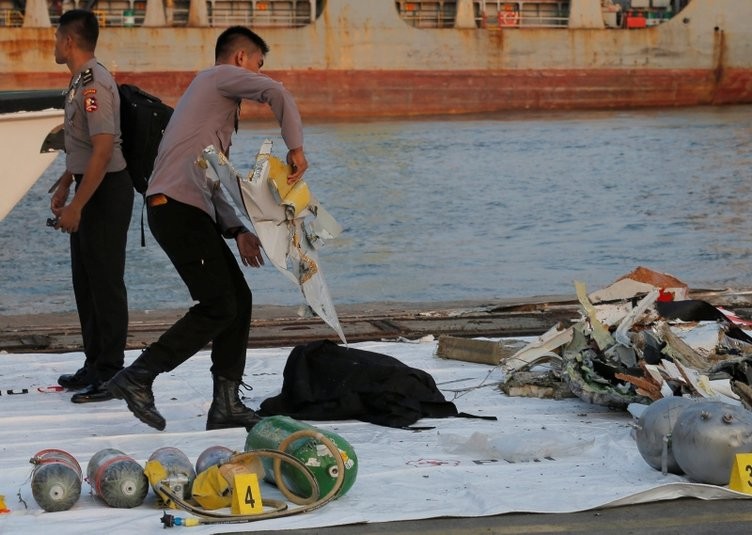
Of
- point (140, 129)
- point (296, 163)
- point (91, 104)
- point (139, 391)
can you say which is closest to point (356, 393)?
point (139, 391)

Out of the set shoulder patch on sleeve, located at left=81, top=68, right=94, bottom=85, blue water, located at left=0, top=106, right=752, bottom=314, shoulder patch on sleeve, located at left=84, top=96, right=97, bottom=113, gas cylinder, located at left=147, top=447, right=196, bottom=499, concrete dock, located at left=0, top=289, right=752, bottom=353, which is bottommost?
blue water, located at left=0, top=106, right=752, bottom=314

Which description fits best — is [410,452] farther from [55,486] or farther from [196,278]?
[55,486]

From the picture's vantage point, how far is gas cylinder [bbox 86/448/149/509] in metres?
3.73

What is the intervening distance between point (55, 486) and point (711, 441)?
6.36 ft

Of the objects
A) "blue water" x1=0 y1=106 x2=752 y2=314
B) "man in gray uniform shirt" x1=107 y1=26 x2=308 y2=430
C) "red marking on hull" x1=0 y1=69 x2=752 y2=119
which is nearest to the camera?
A: "man in gray uniform shirt" x1=107 y1=26 x2=308 y2=430

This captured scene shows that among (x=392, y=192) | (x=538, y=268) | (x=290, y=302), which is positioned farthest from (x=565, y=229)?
(x=290, y=302)

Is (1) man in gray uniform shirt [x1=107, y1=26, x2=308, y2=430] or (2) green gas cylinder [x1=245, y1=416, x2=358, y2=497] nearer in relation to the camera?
(2) green gas cylinder [x1=245, y1=416, x2=358, y2=497]

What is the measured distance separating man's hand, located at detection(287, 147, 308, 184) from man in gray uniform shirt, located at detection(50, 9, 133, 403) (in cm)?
95

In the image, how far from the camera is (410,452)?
438cm

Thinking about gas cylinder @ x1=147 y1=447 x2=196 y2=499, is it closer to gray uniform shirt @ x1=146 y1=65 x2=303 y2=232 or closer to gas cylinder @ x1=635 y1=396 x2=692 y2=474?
gray uniform shirt @ x1=146 y1=65 x2=303 y2=232

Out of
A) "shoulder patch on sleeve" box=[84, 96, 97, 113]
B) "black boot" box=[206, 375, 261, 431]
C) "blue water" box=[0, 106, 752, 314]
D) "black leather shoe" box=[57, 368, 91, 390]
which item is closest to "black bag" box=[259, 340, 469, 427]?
"black boot" box=[206, 375, 261, 431]

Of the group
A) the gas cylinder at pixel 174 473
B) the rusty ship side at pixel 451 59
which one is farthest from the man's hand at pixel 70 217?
the rusty ship side at pixel 451 59

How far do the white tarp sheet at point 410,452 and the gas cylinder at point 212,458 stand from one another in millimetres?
161

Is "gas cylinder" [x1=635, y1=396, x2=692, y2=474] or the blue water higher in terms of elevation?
"gas cylinder" [x1=635, y1=396, x2=692, y2=474]
